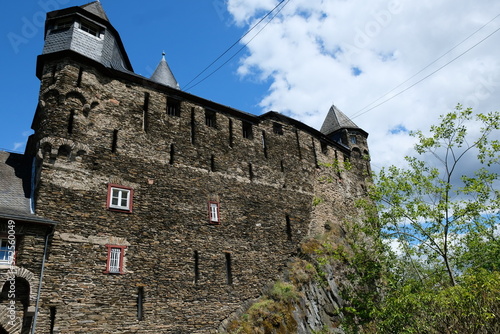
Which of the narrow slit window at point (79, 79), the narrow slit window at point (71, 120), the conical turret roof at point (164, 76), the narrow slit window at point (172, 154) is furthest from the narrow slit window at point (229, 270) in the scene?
the conical turret roof at point (164, 76)

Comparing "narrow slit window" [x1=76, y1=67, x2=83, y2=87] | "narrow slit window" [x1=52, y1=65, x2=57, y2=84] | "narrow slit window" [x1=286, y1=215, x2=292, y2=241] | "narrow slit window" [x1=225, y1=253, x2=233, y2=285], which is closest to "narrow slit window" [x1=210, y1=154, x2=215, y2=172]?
"narrow slit window" [x1=225, y1=253, x2=233, y2=285]

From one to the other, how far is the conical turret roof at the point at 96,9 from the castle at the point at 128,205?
10cm

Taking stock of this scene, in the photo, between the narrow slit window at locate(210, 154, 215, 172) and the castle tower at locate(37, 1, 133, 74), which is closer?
the castle tower at locate(37, 1, 133, 74)

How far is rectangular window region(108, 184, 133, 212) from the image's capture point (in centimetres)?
1291

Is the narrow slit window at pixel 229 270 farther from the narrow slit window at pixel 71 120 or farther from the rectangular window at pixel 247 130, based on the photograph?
the narrow slit window at pixel 71 120

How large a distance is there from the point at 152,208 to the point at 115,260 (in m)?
2.47

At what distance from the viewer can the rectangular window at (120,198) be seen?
12906mm

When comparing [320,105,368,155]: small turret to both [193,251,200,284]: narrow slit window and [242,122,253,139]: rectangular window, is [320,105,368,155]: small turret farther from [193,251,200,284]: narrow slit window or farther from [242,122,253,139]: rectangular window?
[193,251,200,284]: narrow slit window

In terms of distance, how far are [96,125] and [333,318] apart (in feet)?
45.2

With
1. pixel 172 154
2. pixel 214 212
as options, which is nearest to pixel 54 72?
pixel 172 154

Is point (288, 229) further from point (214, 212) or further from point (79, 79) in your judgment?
point (79, 79)

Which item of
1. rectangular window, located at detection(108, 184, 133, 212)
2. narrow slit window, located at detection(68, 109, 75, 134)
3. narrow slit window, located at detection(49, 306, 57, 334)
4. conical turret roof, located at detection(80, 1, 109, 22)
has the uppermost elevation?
conical turret roof, located at detection(80, 1, 109, 22)

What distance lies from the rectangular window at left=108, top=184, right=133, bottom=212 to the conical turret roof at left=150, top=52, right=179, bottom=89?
34.8 ft

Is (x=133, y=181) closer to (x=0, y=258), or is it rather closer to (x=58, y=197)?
(x=58, y=197)
